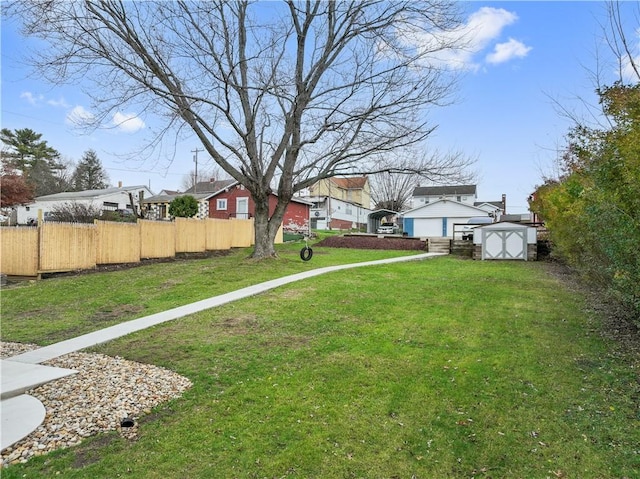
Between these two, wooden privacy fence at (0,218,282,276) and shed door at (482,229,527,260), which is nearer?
wooden privacy fence at (0,218,282,276)

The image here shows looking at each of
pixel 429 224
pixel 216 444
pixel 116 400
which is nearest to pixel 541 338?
pixel 216 444

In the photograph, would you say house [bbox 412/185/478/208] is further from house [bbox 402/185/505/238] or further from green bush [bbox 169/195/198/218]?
green bush [bbox 169/195/198/218]

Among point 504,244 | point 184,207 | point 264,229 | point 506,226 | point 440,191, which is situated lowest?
point 504,244

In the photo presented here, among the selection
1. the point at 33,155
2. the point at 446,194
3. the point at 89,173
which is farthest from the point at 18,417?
the point at 89,173

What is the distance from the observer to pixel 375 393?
432 cm

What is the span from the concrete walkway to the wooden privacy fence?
638cm

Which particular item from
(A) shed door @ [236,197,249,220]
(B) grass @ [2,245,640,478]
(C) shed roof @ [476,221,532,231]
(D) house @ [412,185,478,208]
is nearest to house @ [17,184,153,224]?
(A) shed door @ [236,197,249,220]

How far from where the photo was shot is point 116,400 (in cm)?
413

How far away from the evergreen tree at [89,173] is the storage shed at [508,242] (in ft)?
154

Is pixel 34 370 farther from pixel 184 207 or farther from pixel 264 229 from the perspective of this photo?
pixel 184 207

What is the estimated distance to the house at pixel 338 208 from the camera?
43.5 metres

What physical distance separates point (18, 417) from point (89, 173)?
175 feet

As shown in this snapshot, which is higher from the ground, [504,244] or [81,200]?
[81,200]

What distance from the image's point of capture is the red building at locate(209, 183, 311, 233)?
3188 cm
